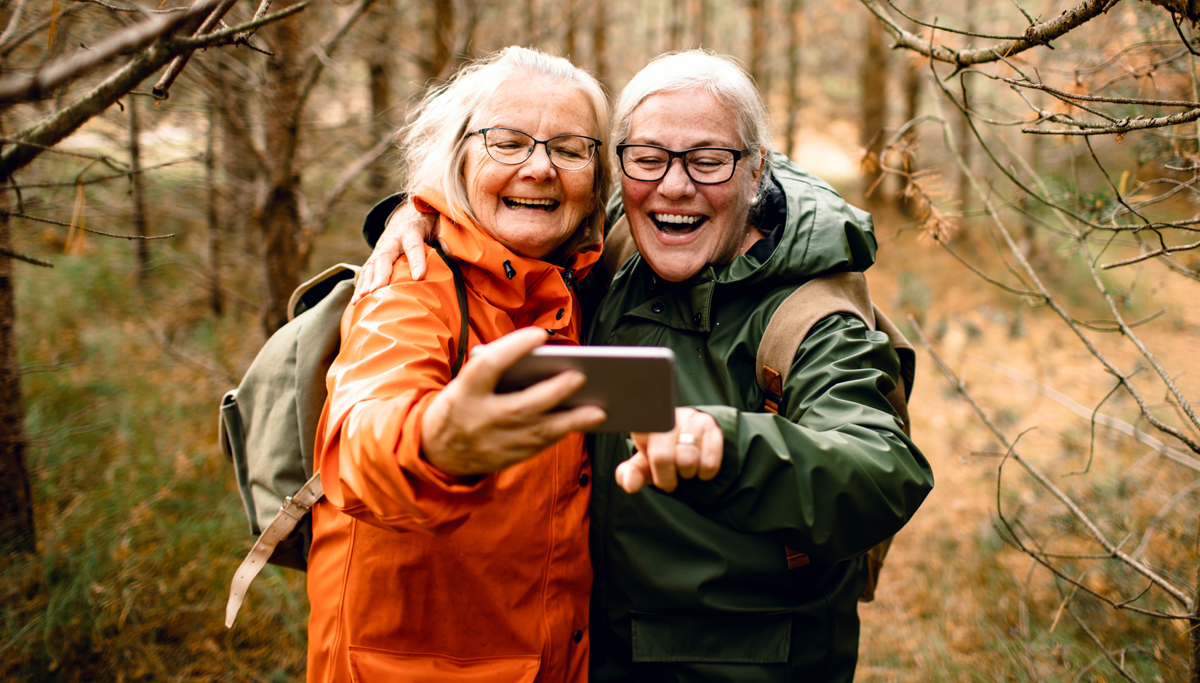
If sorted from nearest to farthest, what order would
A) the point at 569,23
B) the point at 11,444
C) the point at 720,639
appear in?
the point at 720,639 < the point at 11,444 < the point at 569,23

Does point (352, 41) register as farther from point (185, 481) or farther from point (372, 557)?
point (372, 557)

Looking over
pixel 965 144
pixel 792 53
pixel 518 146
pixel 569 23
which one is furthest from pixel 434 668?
pixel 792 53

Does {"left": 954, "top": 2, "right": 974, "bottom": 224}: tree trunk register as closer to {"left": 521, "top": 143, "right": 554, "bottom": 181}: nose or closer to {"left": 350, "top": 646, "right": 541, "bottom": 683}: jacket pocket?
{"left": 521, "top": 143, "right": 554, "bottom": 181}: nose

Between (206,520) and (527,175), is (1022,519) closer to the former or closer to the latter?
(527,175)

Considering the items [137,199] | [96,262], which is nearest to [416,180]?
[137,199]

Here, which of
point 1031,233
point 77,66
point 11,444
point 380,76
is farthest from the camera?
point 1031,233

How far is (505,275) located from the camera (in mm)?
1710

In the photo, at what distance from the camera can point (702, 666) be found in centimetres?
176

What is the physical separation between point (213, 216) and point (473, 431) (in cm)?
599

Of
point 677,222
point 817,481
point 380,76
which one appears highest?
point 380,76

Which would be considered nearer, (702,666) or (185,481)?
(702,666)

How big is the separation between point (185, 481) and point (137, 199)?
12.2 feet

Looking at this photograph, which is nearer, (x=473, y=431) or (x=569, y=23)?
(x=473, y=431)

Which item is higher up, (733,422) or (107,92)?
(107,92)
